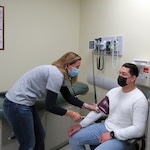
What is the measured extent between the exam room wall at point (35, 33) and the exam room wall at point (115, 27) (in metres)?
0.22

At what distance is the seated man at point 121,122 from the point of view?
1.63 metres

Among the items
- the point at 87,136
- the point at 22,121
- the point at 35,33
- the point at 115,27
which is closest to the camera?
the point at 22,121

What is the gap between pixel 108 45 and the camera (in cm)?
240

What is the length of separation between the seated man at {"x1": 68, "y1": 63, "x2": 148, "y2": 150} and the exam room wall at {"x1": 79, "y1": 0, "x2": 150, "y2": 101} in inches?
17.8

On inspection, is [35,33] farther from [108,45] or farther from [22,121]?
[22,121]

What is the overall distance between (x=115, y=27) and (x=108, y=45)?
8.8 inches

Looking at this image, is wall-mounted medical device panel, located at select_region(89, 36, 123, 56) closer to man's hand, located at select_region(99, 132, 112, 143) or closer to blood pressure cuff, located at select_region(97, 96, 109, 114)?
blood pressure cuff, located at select_region(97, 96, 109, 114)

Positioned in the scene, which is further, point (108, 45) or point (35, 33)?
point (35, 33)

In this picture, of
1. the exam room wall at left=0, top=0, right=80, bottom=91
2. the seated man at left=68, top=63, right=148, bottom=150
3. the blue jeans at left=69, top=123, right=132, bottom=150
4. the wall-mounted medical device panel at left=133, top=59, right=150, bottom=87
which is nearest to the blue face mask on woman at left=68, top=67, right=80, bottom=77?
the seated man at left=68, top=63, right=148, bottom=150

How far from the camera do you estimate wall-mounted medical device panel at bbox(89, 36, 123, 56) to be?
231 centimetres

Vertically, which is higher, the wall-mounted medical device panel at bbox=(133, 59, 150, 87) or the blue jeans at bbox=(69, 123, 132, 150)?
the wall-mounted medical device panel at bbox=(133, 59, 150, 87)

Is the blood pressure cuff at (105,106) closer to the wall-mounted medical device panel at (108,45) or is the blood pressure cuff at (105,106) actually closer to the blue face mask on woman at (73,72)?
the blue face mask on woman at (73,72)

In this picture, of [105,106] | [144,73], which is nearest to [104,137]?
[105,106]

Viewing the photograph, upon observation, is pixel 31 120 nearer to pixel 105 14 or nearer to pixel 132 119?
pixel 132 119
